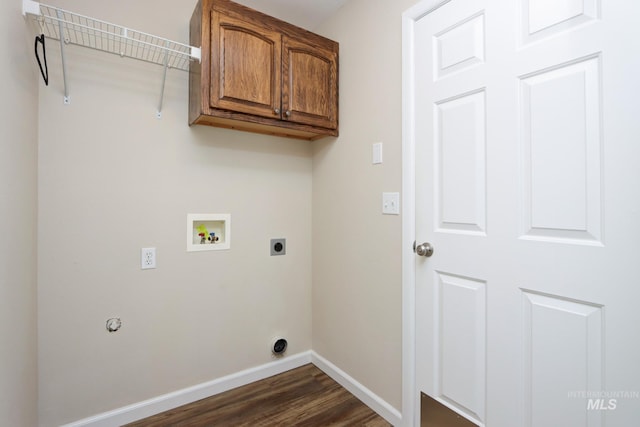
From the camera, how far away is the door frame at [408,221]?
4.91 feet

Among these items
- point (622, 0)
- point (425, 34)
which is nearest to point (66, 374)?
point (425, 34)

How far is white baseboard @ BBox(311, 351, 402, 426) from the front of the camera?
5.31 ft

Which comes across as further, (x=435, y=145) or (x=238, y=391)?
(x=238, y=391)

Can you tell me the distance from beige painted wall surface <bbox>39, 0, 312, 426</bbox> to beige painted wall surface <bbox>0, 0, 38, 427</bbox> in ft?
0.33

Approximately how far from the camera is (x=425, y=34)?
4.68 ft

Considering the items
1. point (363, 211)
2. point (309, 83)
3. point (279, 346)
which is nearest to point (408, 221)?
point (363, 211)

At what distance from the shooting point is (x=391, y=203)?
1.62 metres

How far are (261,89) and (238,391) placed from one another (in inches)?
73.7

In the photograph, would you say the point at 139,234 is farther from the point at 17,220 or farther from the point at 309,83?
the point at 309,83

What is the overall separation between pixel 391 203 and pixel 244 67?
3.59ft

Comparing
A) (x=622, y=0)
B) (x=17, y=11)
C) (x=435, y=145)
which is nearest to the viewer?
(x=622, y=0)

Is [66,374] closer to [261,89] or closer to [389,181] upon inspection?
[261,89]

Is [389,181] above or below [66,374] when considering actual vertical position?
above

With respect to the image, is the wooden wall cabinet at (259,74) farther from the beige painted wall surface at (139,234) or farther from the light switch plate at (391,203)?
the light switch plate at (391,203)
